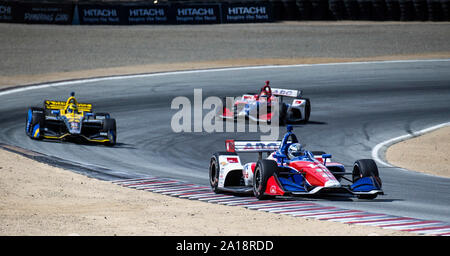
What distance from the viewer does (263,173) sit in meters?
14.6

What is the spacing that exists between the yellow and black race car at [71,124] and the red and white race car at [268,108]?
5720 millimetres

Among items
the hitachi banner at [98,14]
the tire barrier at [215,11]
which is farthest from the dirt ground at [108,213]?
the hitachi banner at [98,14]

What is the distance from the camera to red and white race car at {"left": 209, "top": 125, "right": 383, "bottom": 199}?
1460cm

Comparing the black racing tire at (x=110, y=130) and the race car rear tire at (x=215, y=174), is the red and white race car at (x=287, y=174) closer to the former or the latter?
the race car rear tire at (x=215, y=174)

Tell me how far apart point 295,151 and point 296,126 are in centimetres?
1205

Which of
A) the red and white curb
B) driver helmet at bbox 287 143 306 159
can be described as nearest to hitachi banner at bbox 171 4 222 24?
the red and white curb

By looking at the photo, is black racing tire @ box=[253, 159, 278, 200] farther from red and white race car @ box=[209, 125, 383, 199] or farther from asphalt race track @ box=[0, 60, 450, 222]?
asphalt race track @ box=[0, 60, 450, 222]

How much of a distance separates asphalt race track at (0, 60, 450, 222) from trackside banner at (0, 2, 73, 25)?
13.9 metres

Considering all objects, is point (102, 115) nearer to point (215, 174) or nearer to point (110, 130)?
point (110, 130)

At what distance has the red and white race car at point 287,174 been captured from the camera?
47.9ft

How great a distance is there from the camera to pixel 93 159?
68.7 ft

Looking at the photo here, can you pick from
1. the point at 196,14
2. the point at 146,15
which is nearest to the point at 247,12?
the point at 196,14
